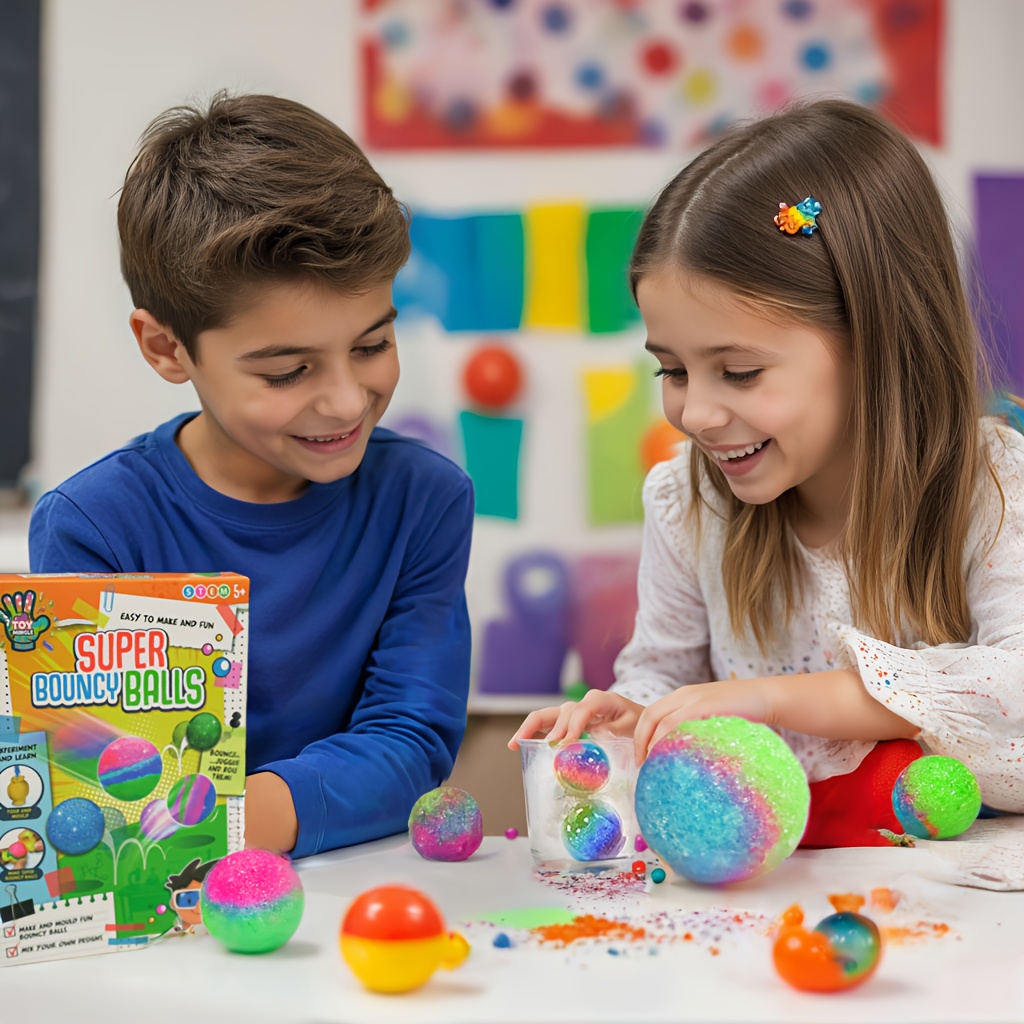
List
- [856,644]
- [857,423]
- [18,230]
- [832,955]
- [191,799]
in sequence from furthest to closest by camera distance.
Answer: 1. [18,230]
2. [857,423]
3. [856,644]
4. [191,799]
5. [832,955]

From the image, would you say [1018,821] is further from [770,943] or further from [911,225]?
[911,225]

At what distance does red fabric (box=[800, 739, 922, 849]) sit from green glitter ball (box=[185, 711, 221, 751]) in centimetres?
51

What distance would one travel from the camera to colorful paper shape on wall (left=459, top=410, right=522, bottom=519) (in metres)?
1.99

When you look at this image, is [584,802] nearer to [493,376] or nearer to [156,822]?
[156,822]

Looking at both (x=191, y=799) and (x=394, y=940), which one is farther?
(x=191, y=799)

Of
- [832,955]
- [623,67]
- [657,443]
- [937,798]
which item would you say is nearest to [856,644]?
[937,798]

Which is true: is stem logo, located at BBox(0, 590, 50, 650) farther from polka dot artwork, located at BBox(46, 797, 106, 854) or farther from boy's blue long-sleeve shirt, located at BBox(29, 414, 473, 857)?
boy's blue long-sleeve shirt, located at BBox(29, 414, 473, 857)

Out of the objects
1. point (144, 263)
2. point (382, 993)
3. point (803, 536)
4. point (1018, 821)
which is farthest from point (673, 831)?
point (144, 263)

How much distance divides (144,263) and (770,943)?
792mm

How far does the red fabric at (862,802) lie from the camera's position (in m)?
0.95

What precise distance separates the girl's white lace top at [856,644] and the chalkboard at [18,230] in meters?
1.30

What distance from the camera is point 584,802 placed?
0.80m

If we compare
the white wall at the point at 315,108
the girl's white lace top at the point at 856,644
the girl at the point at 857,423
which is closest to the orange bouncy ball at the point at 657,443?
the white wall at the point at 315,108

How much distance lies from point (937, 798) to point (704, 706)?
18 centimetres
